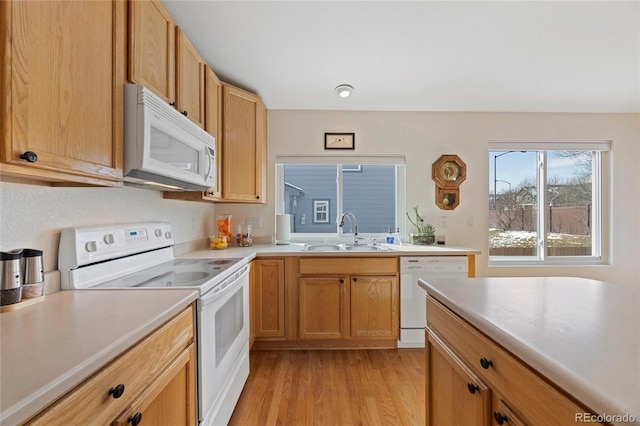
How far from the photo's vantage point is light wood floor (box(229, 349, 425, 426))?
1.59m

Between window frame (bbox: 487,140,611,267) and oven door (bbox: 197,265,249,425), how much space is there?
2645 millimetres

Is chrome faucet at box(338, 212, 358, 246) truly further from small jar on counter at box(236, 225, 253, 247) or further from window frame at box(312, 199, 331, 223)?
small jar on counter at box(236, 225, 253, 247)

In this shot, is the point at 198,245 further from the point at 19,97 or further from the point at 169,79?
the point at 19,97

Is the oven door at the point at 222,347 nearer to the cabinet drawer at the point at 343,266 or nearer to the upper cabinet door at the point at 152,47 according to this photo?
the cabinet drawer at the point at 343,266

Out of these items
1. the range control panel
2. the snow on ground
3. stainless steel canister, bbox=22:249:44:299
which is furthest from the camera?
the snow on ground

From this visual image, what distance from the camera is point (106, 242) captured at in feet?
4.24

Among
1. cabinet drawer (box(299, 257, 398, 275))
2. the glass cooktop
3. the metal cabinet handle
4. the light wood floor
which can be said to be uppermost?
the metal cabinet handle

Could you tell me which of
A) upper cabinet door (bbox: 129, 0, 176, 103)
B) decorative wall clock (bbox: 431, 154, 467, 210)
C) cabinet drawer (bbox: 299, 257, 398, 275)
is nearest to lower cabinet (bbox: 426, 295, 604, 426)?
cabinet drawer (bbox: 299, 257, 398, 275)

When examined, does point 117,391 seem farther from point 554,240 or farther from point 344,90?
point 554,240

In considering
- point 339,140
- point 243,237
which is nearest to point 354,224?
point 339,140

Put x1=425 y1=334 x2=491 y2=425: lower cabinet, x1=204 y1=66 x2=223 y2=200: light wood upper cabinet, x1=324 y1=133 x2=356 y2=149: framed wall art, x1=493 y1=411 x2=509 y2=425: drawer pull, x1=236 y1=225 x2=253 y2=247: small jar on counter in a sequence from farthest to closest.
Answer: x1=324 y1=133 x2=356 y2=149: framed wall art, x1=236 y1=225 x2=253 y2=247: small jar on counter, x1=204 y1=66 x2=223 y2=200: light wood upper cabinet, x1=425 y1=334 x2=491 y2=425: lower cabinet, x1=493 y1=411 x2=509 y2=425: drawer pull

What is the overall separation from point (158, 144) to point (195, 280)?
2.12 ft

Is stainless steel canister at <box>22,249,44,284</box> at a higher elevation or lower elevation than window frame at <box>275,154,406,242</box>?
lower

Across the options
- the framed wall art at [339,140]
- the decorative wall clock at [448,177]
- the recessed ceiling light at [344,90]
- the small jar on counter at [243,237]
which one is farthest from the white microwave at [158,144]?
the decorative wall clock at [448,177]
